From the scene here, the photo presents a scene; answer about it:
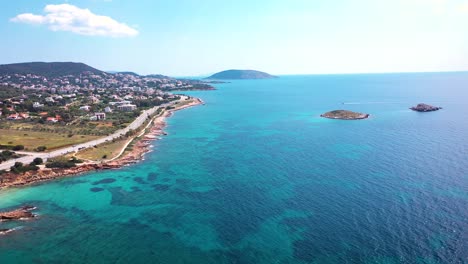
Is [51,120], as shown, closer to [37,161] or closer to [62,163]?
[37,161]

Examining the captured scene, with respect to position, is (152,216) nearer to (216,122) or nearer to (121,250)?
(121,250)

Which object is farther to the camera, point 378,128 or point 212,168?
point 378,128

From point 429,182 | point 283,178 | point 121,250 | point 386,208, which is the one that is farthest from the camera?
point 283,178

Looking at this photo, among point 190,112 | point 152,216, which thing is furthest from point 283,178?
point 190,112

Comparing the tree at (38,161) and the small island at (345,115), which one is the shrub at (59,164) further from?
the small island at (345,115)

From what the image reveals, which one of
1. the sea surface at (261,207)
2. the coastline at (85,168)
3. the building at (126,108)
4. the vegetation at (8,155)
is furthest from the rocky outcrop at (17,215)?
the building at (126,108)

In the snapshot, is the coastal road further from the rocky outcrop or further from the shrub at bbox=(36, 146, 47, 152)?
the rocky outcrop

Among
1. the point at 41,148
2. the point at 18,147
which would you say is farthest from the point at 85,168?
the point at 18,147
